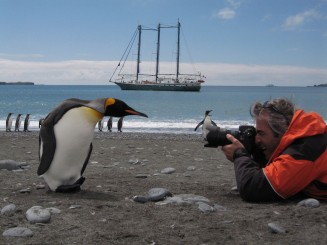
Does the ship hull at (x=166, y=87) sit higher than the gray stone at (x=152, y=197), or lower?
lower

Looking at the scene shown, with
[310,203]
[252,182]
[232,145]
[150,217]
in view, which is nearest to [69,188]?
[150,217]

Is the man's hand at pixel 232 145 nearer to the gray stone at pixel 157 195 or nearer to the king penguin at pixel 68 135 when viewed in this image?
the gray stone at pixel 157 195

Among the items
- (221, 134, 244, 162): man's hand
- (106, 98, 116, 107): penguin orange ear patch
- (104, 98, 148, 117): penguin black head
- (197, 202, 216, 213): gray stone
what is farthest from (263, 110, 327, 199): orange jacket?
(106, 98, 116, 107): penguin orange ear patch

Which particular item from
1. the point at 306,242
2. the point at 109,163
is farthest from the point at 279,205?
the point at 109,163

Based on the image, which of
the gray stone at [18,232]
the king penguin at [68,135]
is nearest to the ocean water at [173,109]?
the king penguin at [68,135]

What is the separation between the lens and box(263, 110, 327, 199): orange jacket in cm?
311

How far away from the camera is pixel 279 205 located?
10.6 feet

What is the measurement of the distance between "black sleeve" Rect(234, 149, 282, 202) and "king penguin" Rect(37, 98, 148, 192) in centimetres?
103

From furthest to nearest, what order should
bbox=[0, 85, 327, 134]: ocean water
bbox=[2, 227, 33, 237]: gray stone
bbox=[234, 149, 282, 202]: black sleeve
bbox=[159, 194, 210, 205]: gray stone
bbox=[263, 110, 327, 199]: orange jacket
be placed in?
bbox=[0, 85, 327, 134]: ocean water → bbox=[159, 194, 210, 205]: gray stone → bbox=[234, 149, 282, 202]: black sleeve → bbox=[263, 110, 327, 199]: orange jacket → bbox=[2, 227, 33, 237]: gray stone

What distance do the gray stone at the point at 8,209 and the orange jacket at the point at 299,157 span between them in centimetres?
170

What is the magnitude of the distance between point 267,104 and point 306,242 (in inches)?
43.0

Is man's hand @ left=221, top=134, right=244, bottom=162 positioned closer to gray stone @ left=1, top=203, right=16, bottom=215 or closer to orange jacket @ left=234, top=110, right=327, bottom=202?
orange jacket @ left=234, top=110, right=327, bottom=202

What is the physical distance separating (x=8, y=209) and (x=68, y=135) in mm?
964

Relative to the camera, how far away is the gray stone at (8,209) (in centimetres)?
300
